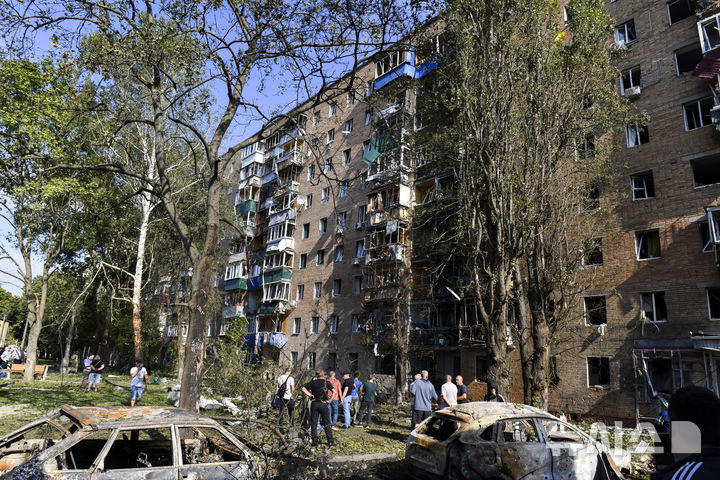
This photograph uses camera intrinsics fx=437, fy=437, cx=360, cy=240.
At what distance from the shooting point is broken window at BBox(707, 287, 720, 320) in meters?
17.2

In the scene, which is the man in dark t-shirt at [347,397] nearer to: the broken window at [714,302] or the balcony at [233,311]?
Answer: the broken window at [714,302]

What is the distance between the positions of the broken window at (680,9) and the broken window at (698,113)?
455 cm

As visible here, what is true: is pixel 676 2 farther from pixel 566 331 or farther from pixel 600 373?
pixel 600 373

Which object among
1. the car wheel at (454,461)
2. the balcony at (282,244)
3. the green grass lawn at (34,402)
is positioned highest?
the balcony at (282,244)

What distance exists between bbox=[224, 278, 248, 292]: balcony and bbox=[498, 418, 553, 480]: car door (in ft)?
123

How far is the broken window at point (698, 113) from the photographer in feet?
61.8

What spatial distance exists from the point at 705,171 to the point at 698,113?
256 centimetres

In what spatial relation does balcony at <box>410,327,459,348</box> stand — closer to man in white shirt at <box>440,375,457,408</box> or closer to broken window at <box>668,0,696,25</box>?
man in white shirt at <box>440,375,457,408</box>

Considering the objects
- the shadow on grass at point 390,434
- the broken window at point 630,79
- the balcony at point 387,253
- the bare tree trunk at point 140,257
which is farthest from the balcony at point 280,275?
the broken window at point 630,79

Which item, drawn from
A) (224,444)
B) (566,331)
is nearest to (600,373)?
(566,331)

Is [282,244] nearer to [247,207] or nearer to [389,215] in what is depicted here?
[247,207]

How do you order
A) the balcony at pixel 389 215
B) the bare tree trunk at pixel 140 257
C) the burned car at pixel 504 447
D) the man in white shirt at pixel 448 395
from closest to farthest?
the burned car at pixel 504 447
the man in white shirt at pixel 448 395
the bare tree trunk at pixel 140 257
the balcony at pixel 389 215

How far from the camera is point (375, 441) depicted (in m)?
12.9

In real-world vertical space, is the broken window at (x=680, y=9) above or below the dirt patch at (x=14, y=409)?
above
